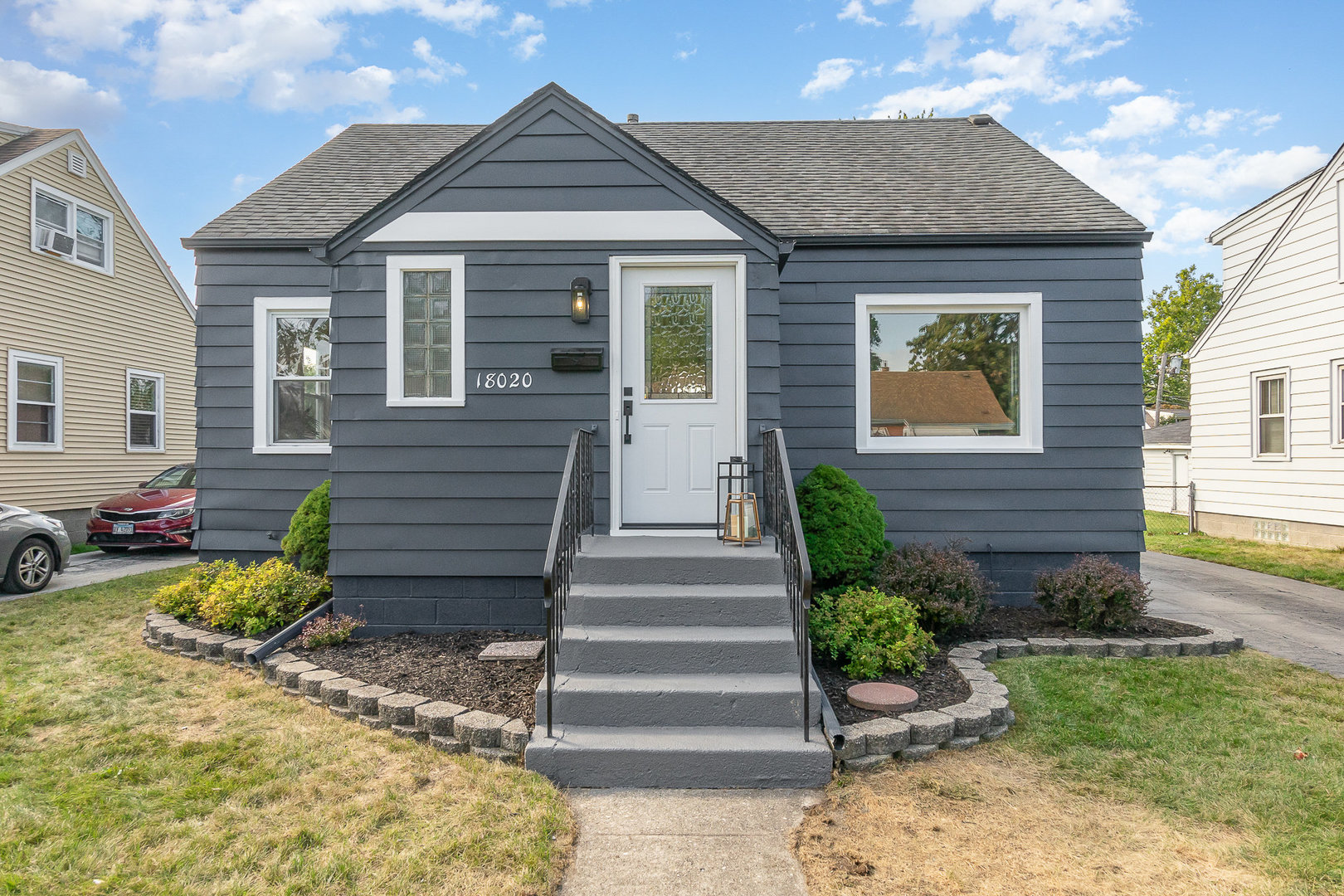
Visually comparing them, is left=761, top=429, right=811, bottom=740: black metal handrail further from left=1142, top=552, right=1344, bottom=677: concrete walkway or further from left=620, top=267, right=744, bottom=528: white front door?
left=1142, top=552, right=1344, bottom=677: concrete walkway

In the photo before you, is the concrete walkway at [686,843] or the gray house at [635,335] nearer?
the concrete walkway at [686,843]

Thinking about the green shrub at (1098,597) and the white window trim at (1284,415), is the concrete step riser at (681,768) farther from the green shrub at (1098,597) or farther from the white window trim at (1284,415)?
the white window trim at (1284,415)

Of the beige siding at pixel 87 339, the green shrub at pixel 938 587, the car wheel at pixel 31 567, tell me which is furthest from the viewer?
the beige siding at pixel 87 339

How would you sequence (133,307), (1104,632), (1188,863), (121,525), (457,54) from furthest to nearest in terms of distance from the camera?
(133,307)
(457,54)
(121,525)
(1104,632)
(1188,863)

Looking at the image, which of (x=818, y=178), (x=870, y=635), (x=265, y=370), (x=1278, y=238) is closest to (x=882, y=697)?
(x=870, y=635)

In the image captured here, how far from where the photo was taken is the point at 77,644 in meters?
4.94

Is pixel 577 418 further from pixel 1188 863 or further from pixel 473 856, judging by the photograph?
pixel 1188 863

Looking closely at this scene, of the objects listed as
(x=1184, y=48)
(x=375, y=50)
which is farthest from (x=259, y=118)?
(x=1184, y=48)

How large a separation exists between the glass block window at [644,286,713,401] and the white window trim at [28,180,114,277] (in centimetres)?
1098

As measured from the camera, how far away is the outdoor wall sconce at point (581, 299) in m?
4.84

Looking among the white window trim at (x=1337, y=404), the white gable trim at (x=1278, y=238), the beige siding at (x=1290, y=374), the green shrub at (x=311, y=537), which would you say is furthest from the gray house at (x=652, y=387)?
the white window trim at (x=1337, y=404)

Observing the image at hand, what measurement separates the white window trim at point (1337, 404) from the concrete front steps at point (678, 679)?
30.6 feet

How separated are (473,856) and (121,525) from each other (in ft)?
31.0

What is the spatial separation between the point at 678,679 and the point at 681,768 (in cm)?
49
